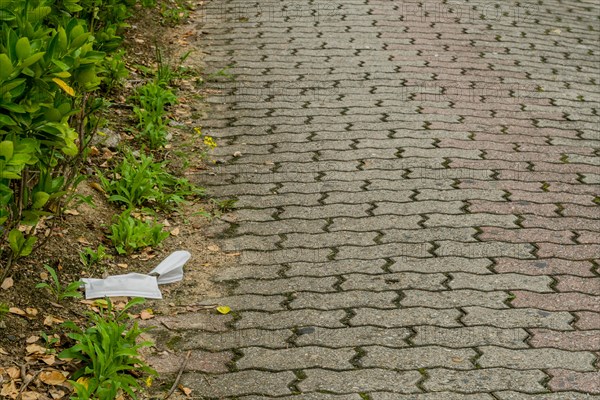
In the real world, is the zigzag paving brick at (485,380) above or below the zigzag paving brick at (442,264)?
below

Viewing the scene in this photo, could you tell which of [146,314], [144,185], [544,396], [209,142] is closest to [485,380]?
[544,396]

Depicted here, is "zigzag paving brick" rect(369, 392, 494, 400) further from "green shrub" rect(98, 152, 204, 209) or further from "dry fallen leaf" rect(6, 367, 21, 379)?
"green shrub" rect(98, 152, 204, 209)

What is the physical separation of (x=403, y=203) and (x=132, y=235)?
1771mm

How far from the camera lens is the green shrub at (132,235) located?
541cm

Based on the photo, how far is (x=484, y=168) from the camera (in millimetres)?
6680

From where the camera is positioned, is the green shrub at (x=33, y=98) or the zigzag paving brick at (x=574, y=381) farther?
the zigzag paving brick at (x=574, y=381)

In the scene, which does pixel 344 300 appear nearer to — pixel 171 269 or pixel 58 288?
pixel 171 269

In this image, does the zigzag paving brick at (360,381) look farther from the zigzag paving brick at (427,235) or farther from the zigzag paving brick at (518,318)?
the zigzag paving brick at (427,235)

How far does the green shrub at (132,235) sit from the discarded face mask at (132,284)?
0.28m

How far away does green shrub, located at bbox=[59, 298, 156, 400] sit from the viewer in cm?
411

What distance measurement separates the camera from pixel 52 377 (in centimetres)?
420

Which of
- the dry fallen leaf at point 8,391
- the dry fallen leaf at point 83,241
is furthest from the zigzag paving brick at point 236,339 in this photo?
the dry fallen leaf at point 83,241

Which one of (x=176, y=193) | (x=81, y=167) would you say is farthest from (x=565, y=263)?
(x=81, y=167)

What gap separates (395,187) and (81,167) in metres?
2.03
